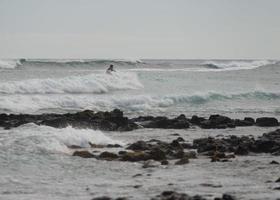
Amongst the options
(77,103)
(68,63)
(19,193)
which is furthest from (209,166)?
(68,63)

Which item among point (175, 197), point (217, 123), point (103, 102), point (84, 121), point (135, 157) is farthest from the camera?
point (103, 102)

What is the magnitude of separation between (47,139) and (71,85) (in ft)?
82.0

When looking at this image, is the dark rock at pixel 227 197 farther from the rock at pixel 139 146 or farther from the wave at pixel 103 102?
the wave at pixel 103 102

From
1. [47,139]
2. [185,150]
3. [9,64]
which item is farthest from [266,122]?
[9,64]

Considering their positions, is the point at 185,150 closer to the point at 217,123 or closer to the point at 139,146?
the point at 139,146

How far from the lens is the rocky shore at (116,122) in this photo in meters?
21.2

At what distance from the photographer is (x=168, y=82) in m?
49.6

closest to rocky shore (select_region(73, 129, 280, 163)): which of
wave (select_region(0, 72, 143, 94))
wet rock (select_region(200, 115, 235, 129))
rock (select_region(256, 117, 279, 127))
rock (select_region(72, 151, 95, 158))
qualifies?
rock (select_region(72, 151, 95, 158))

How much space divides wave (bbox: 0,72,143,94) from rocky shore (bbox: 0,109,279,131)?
13938mm

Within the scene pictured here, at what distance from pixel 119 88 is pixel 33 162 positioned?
30351 millimetres

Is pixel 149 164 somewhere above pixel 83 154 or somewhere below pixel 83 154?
below

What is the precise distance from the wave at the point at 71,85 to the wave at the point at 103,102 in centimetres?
400

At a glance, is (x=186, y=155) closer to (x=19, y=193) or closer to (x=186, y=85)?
(x=19, y=193)

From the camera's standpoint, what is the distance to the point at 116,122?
21.8 m
